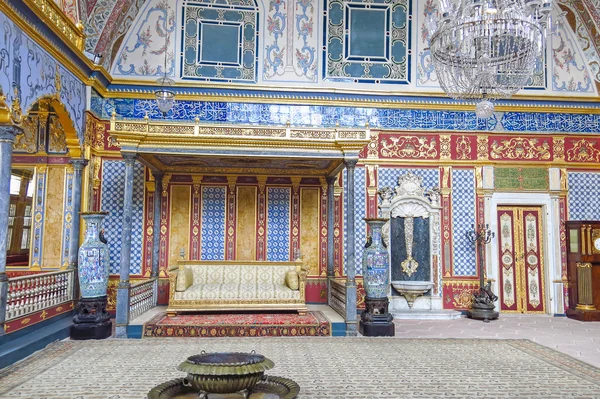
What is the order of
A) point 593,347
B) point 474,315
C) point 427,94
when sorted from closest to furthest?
point 593,347 < point 474,315 < point 427,94

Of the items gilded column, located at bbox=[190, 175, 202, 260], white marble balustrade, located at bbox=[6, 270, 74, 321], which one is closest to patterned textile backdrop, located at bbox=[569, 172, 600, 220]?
gilded column, located at bbox=[190, 175, 202, 260]

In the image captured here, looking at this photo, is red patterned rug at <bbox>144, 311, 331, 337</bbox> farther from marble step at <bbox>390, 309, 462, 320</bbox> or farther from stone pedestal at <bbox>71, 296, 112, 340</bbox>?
marble step at <bbox>390, 309, 462, 320</bbox>

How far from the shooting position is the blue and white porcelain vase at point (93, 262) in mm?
7555

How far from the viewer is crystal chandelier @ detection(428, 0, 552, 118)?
19.4 ft

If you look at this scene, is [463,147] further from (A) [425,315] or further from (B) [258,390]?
(B) [258,390]

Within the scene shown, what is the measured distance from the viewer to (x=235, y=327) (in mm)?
7695

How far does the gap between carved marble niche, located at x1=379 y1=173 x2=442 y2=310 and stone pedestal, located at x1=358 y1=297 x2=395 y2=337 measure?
2090 millimetres

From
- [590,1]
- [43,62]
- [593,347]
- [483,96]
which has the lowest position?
[593,347]

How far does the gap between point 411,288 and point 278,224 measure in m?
2.97

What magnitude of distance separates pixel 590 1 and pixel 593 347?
696cm

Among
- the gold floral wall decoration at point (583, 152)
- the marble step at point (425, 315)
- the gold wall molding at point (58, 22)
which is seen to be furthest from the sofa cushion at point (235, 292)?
the gold floral wall decoration at point (583, 152)

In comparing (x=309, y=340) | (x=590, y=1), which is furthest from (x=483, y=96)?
(x=590, y=1)

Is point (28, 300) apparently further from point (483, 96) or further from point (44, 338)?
point (483, 96)

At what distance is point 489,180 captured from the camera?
1028cm
